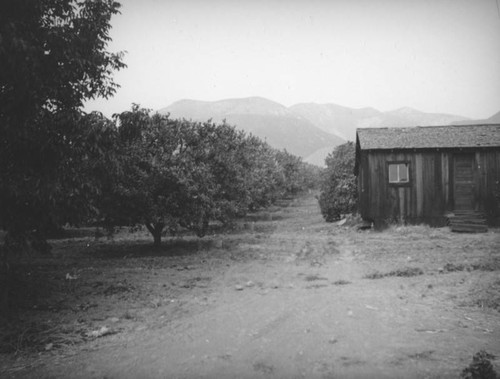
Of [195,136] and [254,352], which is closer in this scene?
[254,352]

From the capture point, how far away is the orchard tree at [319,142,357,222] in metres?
23.7

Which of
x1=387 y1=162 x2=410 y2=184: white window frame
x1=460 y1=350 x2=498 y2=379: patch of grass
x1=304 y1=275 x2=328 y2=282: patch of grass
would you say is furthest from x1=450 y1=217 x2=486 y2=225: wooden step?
x1=460 y1=350 x2=498 y2=379: patch of grass

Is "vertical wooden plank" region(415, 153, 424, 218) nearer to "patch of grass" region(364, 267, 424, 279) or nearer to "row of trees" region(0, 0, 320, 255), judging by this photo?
"patch of grass" region(364, 267, 424, 279)

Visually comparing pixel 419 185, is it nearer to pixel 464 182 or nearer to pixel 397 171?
pixel 397 171

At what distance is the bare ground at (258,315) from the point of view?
498cm

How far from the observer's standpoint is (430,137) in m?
19.9

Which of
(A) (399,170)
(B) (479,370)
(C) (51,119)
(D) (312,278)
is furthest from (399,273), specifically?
(A) (399,170)

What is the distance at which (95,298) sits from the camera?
8258 millimetres

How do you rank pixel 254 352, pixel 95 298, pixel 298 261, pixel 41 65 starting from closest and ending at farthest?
pixel 254 352 < pixel 41 65 < pixel 95 298 < pixel 298 261

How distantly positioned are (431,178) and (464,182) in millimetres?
1694

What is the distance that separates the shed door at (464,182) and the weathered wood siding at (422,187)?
186 millimetres

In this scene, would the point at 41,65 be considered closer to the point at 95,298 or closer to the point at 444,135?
the point at 95,298

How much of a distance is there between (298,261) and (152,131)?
6905 mm

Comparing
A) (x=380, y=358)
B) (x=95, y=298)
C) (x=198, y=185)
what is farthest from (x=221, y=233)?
(x=380, y=358)
